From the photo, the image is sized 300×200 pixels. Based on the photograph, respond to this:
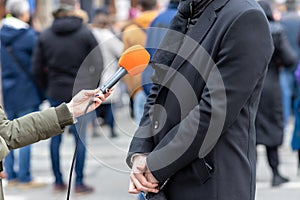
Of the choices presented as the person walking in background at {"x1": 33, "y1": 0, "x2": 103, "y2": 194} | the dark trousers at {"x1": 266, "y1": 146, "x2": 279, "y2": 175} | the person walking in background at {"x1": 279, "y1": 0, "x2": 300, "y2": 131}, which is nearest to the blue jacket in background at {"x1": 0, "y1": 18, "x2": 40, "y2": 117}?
the person walking in background at {"x1": 33, "y1": 0, "x2": 103, "y2": 194}

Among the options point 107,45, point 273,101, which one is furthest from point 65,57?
point 273,101

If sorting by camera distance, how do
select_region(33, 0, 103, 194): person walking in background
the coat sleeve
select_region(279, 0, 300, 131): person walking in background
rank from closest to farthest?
the coat sleeve, select_region(33, 0, 103, 194): person walking in background, select_region(279, 0, 300, 131): person walking in background

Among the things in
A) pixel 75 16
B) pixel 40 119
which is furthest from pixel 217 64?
pixel 75 16

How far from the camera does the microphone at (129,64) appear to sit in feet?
8.20

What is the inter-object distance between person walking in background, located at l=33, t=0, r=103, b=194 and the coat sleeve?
404cm

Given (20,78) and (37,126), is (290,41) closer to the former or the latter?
(20,78)

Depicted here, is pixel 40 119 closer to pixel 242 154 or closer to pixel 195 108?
pixel 195 108

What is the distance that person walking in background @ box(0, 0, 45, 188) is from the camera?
6.81 meters

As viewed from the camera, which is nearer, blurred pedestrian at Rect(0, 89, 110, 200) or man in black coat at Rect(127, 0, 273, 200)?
man in black coat at Rect(127, 0, 273, 200)

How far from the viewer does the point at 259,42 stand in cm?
233

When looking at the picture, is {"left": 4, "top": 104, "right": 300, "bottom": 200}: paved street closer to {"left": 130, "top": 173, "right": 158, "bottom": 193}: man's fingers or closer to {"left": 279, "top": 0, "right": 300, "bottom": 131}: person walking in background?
{"left": 279, "top": 0, "right": 300, "bottom": 131}: person walking in background

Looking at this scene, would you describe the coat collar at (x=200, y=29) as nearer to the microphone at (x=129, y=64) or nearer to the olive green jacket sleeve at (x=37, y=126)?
the microphone at (x=129, y=64)

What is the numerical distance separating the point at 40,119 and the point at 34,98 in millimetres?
4271

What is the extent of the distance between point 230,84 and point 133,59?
1.41 feet
